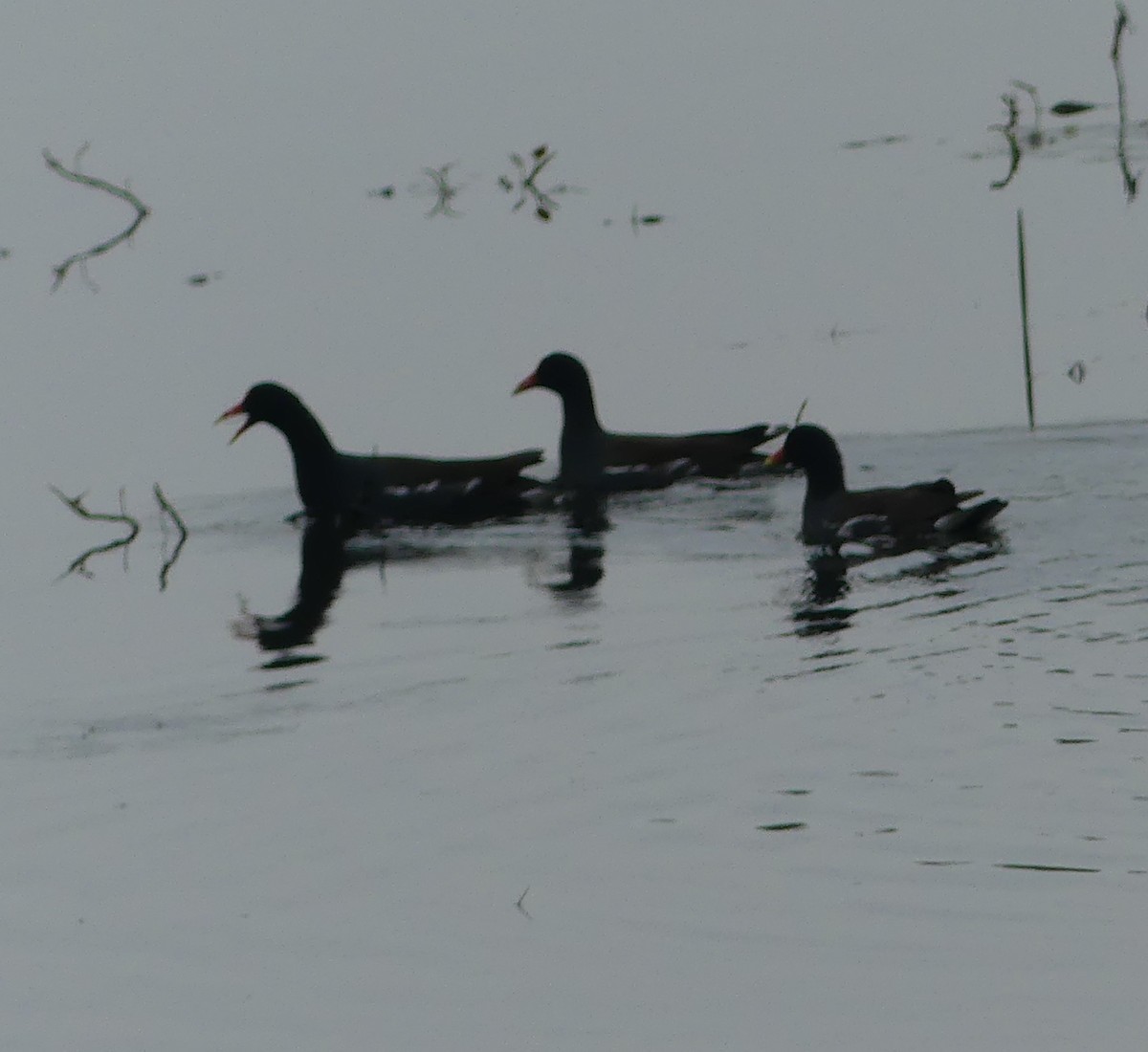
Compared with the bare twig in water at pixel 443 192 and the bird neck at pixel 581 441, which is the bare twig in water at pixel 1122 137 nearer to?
the bird neck at pixel 581 441

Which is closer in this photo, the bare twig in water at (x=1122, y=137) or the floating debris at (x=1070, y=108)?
the bare twig in water at (x=1122, y=137)

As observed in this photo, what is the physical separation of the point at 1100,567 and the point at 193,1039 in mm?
8062

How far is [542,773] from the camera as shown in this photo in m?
11.0

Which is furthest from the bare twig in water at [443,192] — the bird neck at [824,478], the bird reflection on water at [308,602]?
the bird neck at [824,478]

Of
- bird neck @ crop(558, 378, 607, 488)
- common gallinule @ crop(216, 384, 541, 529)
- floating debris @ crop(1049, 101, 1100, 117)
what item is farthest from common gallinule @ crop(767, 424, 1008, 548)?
floating debris @ crop(1049, 101, 1100, 117)

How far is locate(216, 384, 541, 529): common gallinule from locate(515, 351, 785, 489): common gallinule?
42 centimetres

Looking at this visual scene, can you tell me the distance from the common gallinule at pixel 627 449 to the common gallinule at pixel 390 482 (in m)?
0.42

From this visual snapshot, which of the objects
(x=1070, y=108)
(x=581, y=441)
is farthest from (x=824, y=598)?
(x=1070, y=108)

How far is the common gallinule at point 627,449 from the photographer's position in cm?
1955

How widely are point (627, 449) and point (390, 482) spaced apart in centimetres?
174

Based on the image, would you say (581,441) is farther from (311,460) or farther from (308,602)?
(308,602)

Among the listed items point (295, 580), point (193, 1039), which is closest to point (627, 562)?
point (295, 580)

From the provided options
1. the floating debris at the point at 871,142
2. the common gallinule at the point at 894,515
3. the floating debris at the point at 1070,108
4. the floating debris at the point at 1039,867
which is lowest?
the floating debris at the point at 1039,867

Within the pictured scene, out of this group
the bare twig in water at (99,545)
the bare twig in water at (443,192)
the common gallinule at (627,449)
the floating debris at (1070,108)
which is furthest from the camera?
the floating debris at (1070,108)
